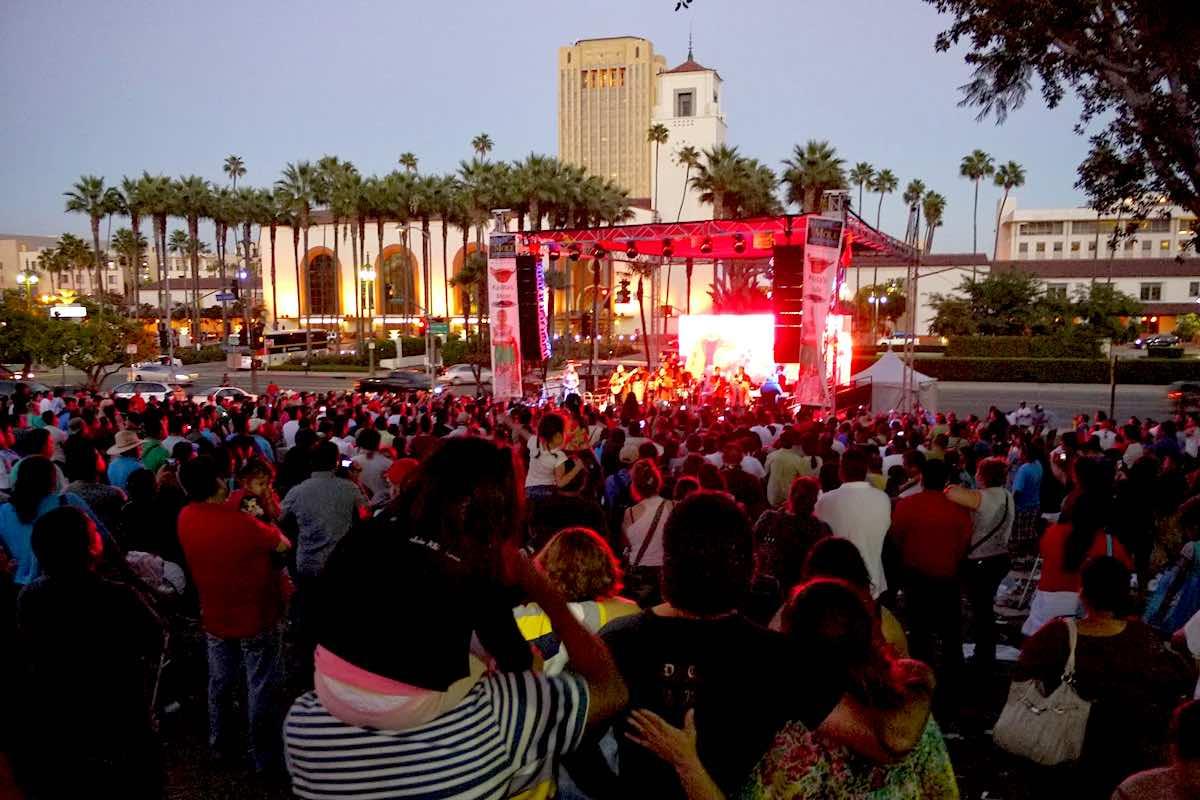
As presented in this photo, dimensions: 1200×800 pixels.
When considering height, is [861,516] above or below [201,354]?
above

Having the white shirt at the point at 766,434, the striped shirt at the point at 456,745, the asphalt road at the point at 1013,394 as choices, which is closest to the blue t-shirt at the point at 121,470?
the striped shirt at the point at 456,745

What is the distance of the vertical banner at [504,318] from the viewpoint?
20859 mm

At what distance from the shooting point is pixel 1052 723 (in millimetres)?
3377

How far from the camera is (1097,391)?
1502 inches

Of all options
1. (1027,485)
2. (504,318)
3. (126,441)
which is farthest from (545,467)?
(504,318)

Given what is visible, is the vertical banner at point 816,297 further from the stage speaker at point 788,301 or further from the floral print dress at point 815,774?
the floral print dress at point 815,774

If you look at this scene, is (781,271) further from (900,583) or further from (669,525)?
(669,525)

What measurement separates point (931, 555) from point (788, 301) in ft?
44.7

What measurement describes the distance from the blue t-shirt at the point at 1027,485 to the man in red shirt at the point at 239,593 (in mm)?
7138

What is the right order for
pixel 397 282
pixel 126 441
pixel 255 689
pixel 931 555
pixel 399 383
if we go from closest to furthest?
pixel 255 689 → pixel 931 555 → pixel 126 441 → pixel 399 383 → pixel 397 282

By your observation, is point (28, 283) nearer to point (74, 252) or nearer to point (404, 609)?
point (74, 252)

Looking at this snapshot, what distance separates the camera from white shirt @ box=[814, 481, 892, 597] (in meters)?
5.35

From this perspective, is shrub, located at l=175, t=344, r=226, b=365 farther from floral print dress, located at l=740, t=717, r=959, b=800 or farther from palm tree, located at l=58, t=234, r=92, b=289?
floral print dress, located at l=740, t=717, r=959, b=800

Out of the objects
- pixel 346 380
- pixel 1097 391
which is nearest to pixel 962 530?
pixel 1097 391
